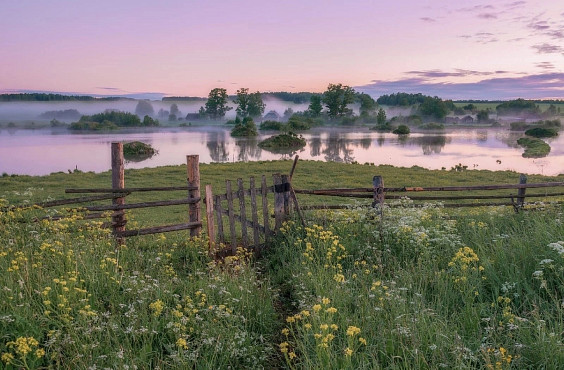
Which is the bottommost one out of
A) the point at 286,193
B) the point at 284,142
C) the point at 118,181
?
the point at 284,142

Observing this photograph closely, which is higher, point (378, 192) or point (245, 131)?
point (245, 131)

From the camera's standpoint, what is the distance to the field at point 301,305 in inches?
179

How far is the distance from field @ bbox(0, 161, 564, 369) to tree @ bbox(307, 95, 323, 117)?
431 ft

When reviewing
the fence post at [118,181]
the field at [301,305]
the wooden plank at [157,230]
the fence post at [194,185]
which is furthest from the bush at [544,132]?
the fence post at [118,181]

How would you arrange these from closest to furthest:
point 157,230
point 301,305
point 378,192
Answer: point 301,305
point 157,230
point 378,192

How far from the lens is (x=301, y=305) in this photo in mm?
5570

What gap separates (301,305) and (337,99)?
133m

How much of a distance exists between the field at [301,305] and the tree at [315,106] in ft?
431

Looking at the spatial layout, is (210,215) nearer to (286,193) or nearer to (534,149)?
(286,193)

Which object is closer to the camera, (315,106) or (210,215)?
(210,215)

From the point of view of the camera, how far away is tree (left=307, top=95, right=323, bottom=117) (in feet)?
453

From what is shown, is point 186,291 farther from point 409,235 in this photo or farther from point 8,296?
point 409,235

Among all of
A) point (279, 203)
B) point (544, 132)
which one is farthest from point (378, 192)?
point (544, 132)

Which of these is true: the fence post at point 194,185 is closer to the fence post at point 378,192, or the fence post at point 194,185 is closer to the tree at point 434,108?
the fence post at point 378,192
